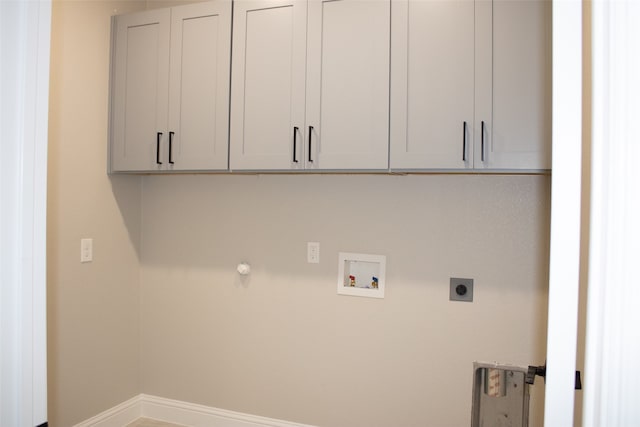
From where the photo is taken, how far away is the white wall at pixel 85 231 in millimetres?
2412

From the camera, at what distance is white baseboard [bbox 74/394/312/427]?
8.99 ft

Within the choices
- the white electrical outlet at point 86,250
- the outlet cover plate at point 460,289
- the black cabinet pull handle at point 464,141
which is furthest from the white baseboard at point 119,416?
the black cabinet pull handle at point 464,141

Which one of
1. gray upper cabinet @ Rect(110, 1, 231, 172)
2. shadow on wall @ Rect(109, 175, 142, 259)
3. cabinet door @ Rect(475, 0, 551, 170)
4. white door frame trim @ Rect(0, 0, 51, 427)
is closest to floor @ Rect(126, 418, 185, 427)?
shadow on wall @ Rect(109, 175, 142, 259)

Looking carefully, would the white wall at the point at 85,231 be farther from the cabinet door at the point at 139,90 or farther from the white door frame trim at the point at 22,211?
the white door frame trim at the point at 22,211

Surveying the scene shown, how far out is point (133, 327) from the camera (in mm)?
2973

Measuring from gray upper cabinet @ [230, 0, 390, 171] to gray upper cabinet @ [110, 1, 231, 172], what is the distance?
0.33ft

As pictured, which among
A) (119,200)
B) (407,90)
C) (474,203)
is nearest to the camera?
(407,90)

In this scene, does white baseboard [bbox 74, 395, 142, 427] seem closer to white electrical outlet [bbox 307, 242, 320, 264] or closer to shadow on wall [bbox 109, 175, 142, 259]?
shadow on wall [bbox 109, 175, 142, 259]

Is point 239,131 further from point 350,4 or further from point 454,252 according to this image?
point 454,252

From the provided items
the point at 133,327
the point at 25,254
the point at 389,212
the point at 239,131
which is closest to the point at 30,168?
the point at 25,254

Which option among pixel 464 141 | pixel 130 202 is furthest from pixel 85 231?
pixel 464 141

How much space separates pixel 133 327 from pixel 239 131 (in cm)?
153

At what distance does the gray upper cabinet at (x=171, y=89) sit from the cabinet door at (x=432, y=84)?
916 mm

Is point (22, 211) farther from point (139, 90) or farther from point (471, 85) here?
point (139, 90)
